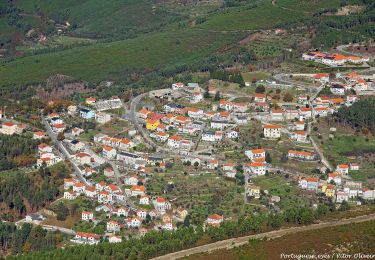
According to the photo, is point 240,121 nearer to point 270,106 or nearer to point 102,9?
point 270,106

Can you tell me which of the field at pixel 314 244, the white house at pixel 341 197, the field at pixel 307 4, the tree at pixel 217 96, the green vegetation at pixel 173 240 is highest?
the field at pixel 314 244

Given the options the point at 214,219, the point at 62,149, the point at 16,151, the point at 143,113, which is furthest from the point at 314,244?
the point at 143,113

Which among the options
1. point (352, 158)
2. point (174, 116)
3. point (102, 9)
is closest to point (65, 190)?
point (174, 116)

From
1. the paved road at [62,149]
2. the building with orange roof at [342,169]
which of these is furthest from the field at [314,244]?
the paved road at [62,149]

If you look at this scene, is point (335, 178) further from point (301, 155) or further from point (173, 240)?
point (173, 240)

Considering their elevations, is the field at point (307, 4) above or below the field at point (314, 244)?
below

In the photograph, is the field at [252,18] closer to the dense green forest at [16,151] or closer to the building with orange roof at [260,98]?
the building with orange roof at [260,98]
